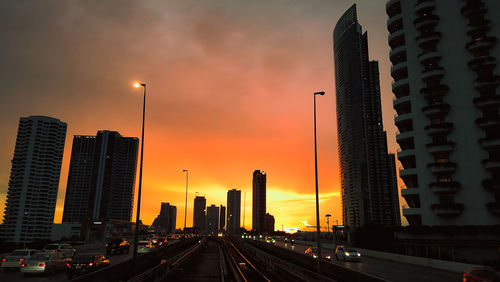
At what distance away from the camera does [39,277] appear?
73.0 feet

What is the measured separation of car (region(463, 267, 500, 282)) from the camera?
18.1m

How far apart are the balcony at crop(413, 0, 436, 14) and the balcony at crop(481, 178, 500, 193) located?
3719 cm

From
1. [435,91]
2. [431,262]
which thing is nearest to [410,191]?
[435,91]

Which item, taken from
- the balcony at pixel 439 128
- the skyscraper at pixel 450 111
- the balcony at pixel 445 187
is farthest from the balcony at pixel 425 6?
the balcony at pixel 445 187

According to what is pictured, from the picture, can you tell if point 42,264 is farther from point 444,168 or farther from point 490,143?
point 490,143

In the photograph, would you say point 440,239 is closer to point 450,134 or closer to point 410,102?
point 450,134

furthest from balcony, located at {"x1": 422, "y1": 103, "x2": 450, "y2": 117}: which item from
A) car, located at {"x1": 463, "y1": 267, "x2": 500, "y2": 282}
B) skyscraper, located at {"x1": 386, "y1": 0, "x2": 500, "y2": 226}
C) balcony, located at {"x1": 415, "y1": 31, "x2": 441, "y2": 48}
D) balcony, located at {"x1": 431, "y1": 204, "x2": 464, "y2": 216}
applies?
car, located at {"x1": 463, "y1": 267, "x2": 500, "y2": 282}

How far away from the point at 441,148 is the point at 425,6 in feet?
100

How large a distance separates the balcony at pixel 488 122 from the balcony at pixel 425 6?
2605 centimetres

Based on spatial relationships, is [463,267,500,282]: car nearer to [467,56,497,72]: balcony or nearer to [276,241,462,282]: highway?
[276,241,462,282]: highway

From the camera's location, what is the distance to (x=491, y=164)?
56031 mm

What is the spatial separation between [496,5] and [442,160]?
32.3 metres

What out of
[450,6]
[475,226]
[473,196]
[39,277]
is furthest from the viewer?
[450,6]

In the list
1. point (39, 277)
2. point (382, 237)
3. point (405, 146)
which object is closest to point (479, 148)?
point (405, 146)
